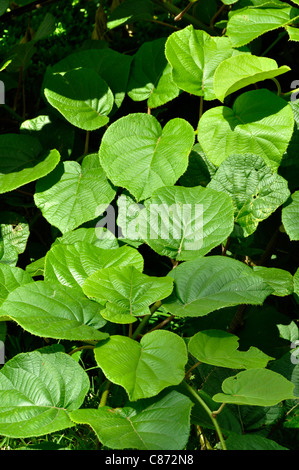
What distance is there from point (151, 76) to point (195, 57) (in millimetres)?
177

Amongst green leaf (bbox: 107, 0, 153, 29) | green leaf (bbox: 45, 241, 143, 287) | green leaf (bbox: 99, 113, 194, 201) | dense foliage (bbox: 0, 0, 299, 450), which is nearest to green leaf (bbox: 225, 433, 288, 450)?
dense foliage (bbox: 0, 0, 299, 450)

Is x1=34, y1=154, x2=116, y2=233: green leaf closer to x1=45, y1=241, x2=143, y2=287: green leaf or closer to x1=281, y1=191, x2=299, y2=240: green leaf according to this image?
x1=45, y1=241, x2=143, y2=287: green leaf

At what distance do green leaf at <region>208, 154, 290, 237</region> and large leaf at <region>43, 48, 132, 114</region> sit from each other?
0.52 m

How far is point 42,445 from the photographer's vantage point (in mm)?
1216

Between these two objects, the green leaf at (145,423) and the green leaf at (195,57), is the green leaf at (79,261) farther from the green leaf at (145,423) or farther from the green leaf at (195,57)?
the green leaf at (195,57)

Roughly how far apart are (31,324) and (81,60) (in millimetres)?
1027

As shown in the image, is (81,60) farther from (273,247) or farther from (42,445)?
(42,445)

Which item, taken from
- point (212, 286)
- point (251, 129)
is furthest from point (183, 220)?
point (251, 129)

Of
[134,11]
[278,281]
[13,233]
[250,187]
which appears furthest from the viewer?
[134,11]

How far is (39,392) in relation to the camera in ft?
4.06

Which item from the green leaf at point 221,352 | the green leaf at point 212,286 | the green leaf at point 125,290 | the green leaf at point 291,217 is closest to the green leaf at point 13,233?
the green leaf at point 125,290

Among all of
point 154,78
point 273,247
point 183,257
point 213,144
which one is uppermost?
point 154,78

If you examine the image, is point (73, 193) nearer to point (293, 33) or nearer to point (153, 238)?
point (153, 238)

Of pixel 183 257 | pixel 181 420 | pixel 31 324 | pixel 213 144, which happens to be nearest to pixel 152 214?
pixel 183 257
